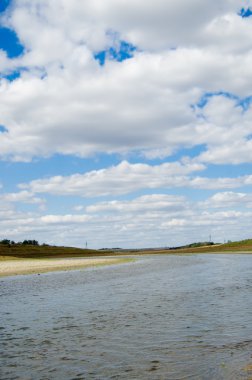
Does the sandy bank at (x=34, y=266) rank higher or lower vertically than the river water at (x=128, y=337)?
higher

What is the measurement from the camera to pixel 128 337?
A: 17359 mm

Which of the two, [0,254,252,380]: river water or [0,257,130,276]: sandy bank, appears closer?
[0,254,252,380]: river water

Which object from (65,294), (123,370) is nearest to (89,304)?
(65,294)

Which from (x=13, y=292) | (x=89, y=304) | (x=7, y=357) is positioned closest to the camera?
(x=7, y=357)

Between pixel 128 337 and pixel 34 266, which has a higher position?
pixel 34 266

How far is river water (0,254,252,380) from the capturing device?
1271 centimetres

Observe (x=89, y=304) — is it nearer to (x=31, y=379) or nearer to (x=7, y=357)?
(x=7, y=357)

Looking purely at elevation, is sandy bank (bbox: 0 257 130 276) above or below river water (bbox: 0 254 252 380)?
above

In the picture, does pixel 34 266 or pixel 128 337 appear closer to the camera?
pixel 128 337

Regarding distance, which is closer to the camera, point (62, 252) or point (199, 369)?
point (199, 369)

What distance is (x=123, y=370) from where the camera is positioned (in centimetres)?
1269

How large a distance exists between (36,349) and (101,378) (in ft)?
16.0

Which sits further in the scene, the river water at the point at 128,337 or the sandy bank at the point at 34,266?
the sandy bank at the point at 34,266

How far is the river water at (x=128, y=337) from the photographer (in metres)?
12.7
